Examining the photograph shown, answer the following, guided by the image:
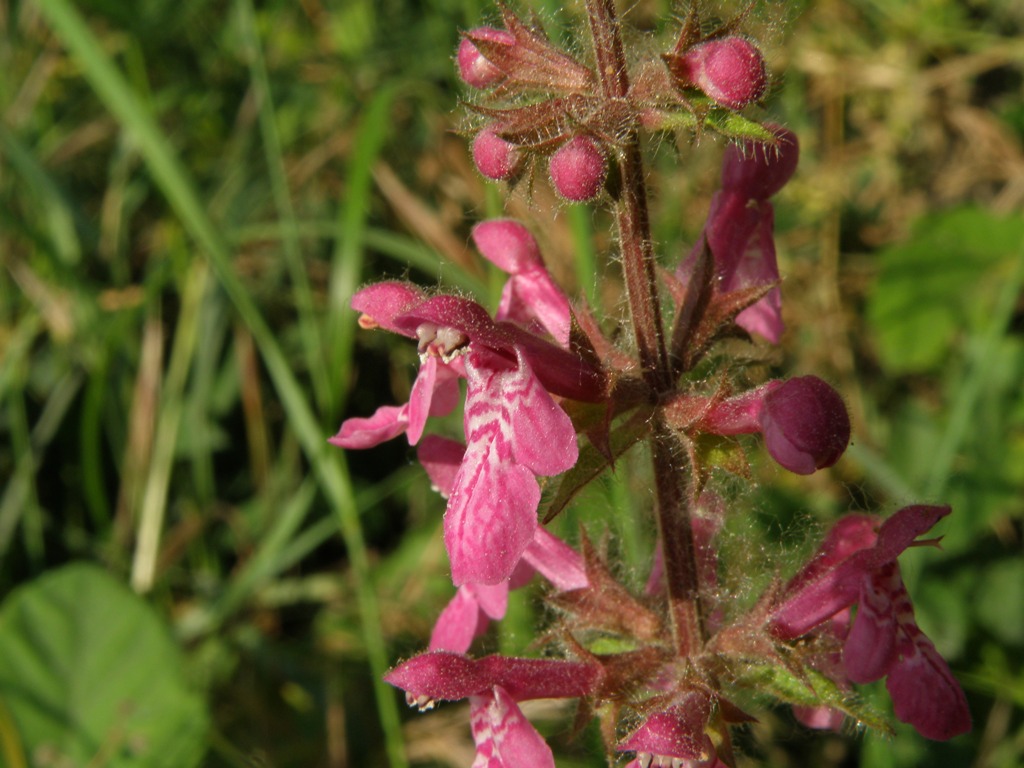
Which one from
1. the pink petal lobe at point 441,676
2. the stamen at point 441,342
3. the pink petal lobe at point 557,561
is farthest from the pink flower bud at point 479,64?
the pink petal lobe at point 441,676

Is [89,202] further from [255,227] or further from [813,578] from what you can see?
[813,578]

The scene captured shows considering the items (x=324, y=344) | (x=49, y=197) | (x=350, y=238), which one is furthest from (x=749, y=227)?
(x=49, y=197)

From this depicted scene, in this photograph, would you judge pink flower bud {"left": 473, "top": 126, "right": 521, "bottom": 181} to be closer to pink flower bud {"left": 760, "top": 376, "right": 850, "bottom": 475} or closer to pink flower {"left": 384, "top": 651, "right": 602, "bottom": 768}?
pink flower bud {"left": 760, "top": 376, "right": 850, "bottom": 475}

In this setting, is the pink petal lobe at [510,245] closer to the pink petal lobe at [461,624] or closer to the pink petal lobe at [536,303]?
the pink petal lobe at [536,303]

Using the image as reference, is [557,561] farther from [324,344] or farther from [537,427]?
[324,344]

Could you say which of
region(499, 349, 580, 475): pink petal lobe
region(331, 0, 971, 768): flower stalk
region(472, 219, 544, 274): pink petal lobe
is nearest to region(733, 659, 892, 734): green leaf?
region(331, 0, 971, 768): flower stalk
